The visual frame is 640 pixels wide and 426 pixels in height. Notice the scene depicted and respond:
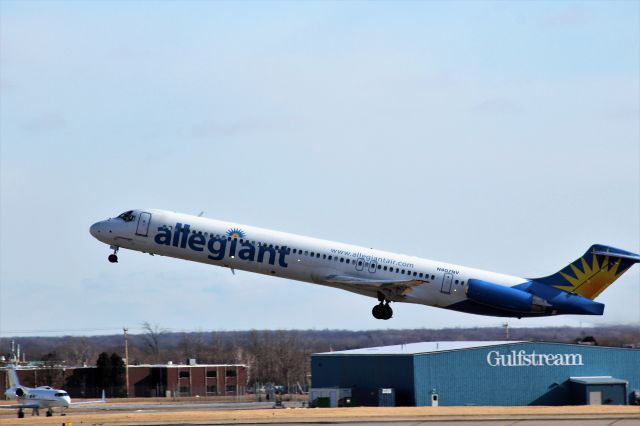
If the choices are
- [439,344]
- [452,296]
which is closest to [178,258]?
[452,296]

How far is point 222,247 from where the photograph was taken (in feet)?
227

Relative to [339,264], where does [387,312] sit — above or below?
below

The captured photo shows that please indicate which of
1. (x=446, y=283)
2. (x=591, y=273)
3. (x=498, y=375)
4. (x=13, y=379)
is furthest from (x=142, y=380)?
(x=591, y=273)

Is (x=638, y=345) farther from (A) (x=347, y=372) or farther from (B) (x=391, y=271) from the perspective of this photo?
(B) (x=391, y=271)

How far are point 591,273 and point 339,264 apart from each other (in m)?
17.2

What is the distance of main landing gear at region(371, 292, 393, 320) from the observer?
2800 inches

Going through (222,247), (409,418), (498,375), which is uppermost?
(222,247)

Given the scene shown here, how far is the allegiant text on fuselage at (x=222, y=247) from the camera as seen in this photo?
226 ft

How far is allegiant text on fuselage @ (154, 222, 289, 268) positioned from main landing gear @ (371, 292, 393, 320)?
21.5ft

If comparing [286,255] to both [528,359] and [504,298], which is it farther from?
[528,359]

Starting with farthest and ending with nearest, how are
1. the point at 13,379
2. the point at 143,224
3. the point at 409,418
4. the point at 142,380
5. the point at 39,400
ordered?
1. the point at 142,380
2. the point at 13,379
3. the point at 39,400
4. the point at 409,418
5. the point at 143,224

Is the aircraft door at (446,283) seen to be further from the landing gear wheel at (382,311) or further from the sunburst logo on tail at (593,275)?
the sunburst logo on tail at (593,275)

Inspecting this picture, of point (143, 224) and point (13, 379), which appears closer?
point (143, 224)

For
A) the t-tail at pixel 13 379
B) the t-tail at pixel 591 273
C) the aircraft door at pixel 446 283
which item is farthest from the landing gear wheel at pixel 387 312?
the t-tail at pixel 13 379
